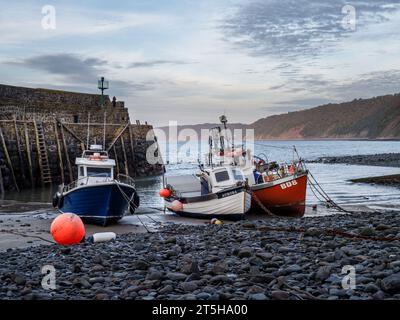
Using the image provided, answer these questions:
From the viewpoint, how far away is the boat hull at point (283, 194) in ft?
71.5

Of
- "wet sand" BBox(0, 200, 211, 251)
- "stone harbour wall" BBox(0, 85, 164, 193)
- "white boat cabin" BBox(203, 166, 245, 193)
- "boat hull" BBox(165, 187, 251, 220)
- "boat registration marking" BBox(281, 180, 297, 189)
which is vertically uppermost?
"stone harbour wall" BBox(0, 85, 164, 193)

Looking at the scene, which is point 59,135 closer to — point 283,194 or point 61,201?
Result: point 61,201

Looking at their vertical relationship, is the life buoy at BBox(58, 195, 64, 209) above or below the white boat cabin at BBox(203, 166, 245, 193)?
below

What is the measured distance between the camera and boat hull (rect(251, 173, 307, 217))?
71.5 ft

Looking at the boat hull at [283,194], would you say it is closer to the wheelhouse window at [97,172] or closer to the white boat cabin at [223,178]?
the white boat cabin at [223,178]

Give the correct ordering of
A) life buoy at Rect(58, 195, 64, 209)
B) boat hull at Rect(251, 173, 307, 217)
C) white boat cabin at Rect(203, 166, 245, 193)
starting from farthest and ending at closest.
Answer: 1. boat hull at Rect(251, 173, 307, 217)
2. white boat cabin at Rect(203, 166, 245, 193)
3. life buoy at Rect(58, 195, 64, 209)

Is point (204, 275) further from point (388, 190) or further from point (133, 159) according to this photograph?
point (133, 159)

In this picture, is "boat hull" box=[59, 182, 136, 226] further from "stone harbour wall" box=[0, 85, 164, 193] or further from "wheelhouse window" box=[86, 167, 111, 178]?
"stone harbour wall" box=[0, 85, 164, 193]

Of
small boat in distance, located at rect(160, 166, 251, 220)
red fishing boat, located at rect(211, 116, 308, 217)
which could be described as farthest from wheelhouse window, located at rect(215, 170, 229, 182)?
red fishing boat, located at rect(211, 116, 308, 217)

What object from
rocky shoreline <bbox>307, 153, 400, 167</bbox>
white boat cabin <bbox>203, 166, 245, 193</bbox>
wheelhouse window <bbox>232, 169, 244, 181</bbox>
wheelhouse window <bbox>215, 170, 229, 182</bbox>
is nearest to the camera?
white boat cabin <bbox>203, 166, 245, 193</bbox>

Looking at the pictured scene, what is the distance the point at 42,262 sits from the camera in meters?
9.25

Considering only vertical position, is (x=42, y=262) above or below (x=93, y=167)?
below
